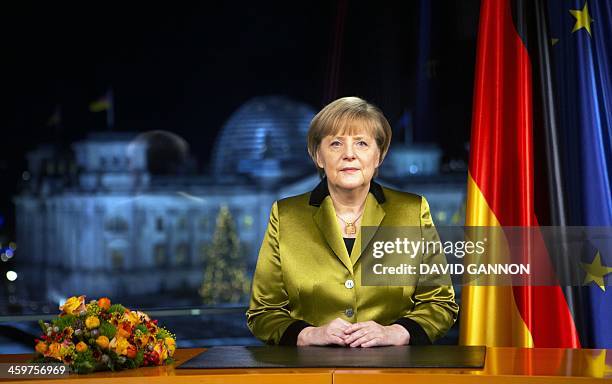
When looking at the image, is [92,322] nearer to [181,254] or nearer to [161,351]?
[161,351]

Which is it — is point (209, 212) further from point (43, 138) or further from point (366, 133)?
point (366, 133)

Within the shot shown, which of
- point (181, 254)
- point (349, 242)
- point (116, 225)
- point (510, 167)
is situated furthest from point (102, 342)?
point (181, 254)

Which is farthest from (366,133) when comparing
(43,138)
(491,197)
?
(43,138)

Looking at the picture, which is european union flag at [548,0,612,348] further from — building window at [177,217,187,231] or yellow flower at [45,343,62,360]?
building window at [177,217,187,231]

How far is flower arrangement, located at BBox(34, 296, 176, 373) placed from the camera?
223cm

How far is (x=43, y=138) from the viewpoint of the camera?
558 cm

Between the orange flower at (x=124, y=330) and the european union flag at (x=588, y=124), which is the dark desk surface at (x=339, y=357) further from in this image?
the european union flag at (x=588, y=124)

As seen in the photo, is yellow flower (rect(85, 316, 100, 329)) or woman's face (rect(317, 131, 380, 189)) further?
woman's face (rect(317, 131, 380, 189))

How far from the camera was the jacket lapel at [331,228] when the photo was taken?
285 centimetres

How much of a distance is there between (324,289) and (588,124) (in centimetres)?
132

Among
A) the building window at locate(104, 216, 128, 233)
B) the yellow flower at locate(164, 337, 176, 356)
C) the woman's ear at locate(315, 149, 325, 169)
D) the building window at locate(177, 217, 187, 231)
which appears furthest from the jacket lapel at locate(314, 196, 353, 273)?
the building window at locate(104, 216, 128, 233)

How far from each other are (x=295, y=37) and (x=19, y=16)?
64.4 inches

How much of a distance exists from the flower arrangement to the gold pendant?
0.76 m

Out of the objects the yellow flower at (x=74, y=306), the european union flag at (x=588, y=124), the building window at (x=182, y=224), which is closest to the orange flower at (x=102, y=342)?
the yellow flower at (x=74, y=306)
